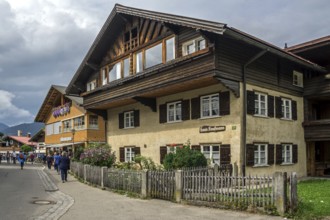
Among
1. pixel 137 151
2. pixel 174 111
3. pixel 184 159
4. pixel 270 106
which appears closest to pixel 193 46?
pixel 174 111

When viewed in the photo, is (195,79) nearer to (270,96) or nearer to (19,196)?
(270,96)

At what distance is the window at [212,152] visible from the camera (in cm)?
1997

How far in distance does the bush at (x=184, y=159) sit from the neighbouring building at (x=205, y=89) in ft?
8.06

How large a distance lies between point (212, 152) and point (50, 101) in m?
40.6

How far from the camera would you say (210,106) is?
20.7m

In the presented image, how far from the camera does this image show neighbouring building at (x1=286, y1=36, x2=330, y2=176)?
22453 mm

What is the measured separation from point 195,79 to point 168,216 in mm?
9183

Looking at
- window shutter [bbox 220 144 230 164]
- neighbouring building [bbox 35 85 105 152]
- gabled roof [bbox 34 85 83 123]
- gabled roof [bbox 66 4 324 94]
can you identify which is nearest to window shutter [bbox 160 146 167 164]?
window shutter [bbox 220 144 230 164]

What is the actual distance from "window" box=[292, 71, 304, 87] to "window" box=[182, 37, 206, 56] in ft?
23.4

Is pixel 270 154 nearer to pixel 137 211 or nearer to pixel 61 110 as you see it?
pixel 137 211

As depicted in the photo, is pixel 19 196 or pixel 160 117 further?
pixel 160 117

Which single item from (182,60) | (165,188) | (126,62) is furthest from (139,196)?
(126,62)

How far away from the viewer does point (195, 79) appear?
18.8 metres

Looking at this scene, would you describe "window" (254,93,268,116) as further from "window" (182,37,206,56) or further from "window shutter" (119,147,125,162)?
"window shutter" (119,147,125,162)
